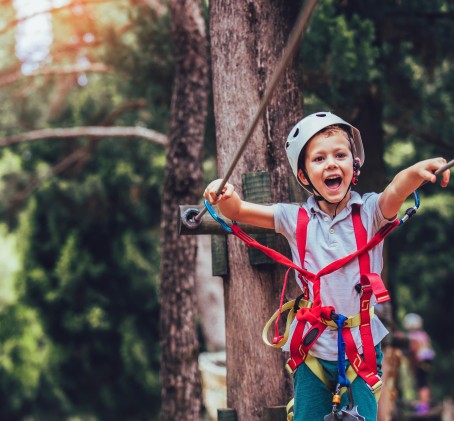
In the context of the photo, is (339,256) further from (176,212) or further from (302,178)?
(176,212)

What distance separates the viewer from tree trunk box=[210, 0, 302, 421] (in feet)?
12.5

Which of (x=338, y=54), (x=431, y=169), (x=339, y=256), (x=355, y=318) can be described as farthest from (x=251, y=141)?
(x=338, y=54)

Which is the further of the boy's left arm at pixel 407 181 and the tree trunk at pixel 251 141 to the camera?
the tree trunk at pixel 251 141

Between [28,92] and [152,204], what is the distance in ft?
9.79

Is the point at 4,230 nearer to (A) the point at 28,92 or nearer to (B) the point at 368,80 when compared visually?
(A) the point at 28,92

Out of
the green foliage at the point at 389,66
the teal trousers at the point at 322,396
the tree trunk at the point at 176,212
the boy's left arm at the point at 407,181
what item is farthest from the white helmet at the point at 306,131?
the tree trunk at the point at 176,212

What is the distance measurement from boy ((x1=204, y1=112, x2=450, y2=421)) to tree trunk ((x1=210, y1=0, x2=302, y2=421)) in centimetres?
73

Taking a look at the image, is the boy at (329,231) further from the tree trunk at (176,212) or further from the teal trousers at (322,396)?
the tree trunk at (176,212)

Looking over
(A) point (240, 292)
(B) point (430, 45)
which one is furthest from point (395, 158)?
(A) point (240, 292)

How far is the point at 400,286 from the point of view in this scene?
15016 mm

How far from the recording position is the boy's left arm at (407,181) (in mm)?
2660

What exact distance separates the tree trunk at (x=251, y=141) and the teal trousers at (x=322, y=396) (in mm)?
770

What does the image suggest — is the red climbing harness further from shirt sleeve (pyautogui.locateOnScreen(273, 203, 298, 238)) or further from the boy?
shirt sleeve (pyautogui.locateOnScreen(273, 203, 298, 238))

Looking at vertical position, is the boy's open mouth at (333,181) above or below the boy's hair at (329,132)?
below
